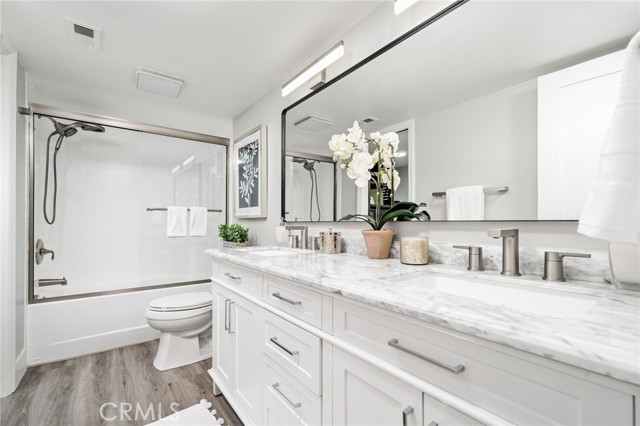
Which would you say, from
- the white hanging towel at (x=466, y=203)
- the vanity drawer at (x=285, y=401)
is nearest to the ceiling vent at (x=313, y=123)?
the white hanging towel at (x=466, y=203)

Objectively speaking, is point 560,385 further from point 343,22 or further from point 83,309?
point 83,309

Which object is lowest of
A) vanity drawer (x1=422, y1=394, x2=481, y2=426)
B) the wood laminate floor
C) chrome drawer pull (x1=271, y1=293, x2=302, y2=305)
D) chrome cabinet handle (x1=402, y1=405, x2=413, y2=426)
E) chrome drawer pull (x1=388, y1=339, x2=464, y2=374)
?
the wood laminate floor

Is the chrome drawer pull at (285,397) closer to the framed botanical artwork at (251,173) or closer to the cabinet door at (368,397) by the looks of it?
the cabinet door at (368,397)

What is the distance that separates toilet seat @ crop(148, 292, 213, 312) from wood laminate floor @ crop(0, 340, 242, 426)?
459 millimetres

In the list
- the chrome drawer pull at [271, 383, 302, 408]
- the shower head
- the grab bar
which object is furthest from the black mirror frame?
the grab bar

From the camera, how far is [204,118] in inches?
124

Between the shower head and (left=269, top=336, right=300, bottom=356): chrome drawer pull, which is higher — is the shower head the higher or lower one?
the higher one

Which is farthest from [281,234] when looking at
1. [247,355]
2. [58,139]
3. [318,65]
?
[58,139]

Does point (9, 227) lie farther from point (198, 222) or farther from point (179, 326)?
point (198, 222)

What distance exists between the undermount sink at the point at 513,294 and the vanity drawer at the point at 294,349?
0.39 metres

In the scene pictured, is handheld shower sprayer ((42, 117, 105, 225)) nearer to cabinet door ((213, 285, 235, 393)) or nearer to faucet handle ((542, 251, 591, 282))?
cabinet door ((213, 285, 235, 393))

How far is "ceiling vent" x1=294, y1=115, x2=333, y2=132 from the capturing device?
1902mm

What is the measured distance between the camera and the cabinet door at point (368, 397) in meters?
0.70

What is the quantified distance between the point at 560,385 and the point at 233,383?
5.21 feet
